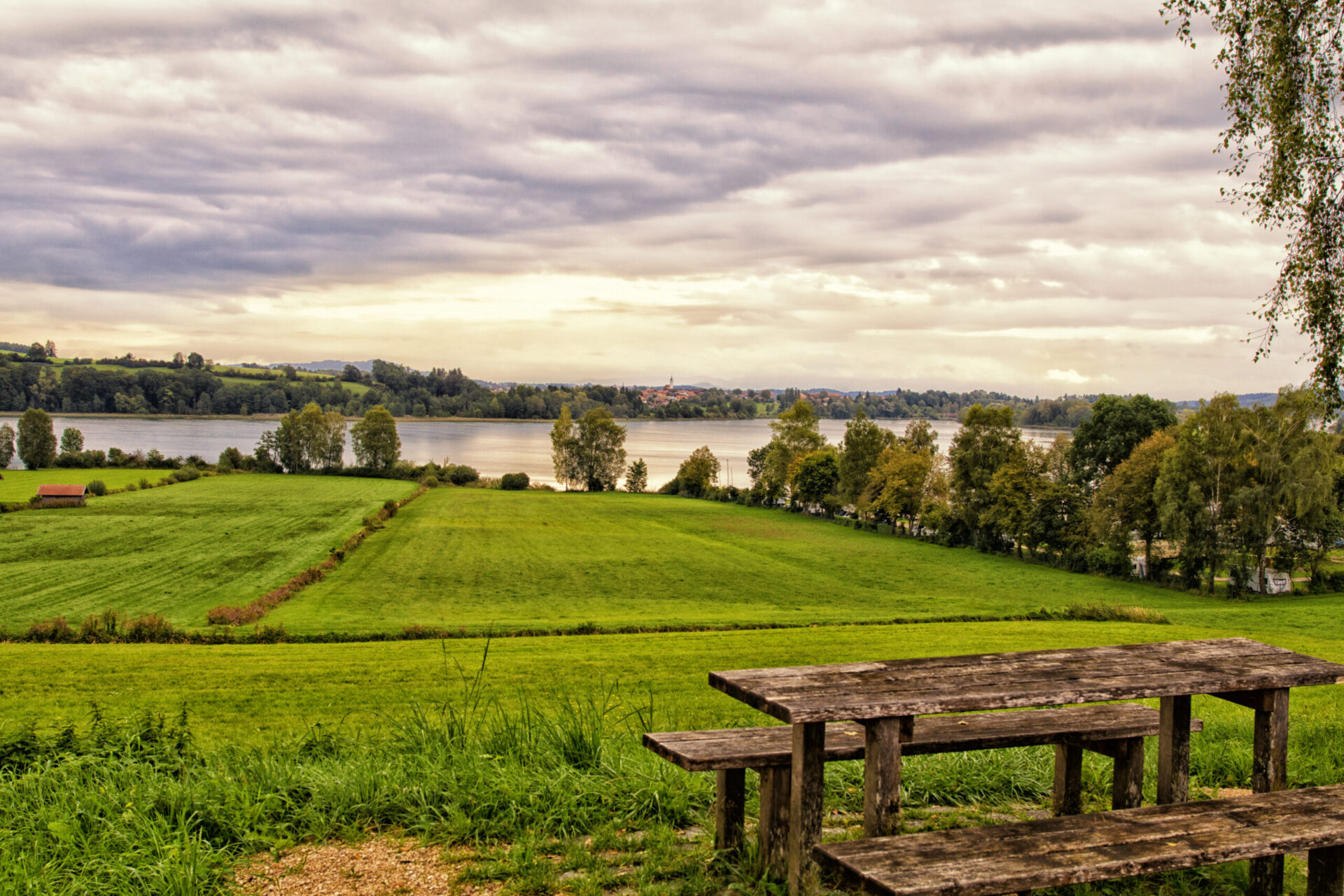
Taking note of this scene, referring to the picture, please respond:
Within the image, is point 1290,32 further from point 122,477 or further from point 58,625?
point 122,477

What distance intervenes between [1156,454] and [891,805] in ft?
156

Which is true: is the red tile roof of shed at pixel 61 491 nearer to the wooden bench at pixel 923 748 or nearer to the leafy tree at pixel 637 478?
the leafy tree at pixel 637 478

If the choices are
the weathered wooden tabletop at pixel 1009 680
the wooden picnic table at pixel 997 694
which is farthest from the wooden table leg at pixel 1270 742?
the weathered wooden tabletop at pixel 1009 680

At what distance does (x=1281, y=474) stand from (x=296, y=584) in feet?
146

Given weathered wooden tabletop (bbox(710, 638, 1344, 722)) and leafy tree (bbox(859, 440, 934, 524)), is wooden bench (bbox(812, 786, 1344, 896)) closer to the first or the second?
weathered wooden tabletop (bbox(710, 638, 1344, 722))

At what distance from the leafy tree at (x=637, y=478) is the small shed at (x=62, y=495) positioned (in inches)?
2000

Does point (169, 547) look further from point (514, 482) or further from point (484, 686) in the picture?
point (484, 686)

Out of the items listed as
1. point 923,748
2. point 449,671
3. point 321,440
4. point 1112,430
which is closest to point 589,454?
point 321,440

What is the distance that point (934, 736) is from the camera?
4414 millimetres

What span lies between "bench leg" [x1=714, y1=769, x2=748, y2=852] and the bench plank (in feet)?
0.53

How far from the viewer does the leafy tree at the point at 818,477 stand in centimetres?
7356

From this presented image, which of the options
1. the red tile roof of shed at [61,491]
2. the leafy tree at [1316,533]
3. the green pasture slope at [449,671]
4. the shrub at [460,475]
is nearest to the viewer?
the green pasture slope at [449,671]

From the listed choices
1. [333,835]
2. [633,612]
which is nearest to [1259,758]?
[333,835]

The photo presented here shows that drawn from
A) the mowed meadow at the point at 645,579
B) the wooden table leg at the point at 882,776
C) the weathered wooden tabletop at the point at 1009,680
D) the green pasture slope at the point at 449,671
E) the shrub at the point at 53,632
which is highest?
the weathered wooden tabletop at the point at 1009,680
